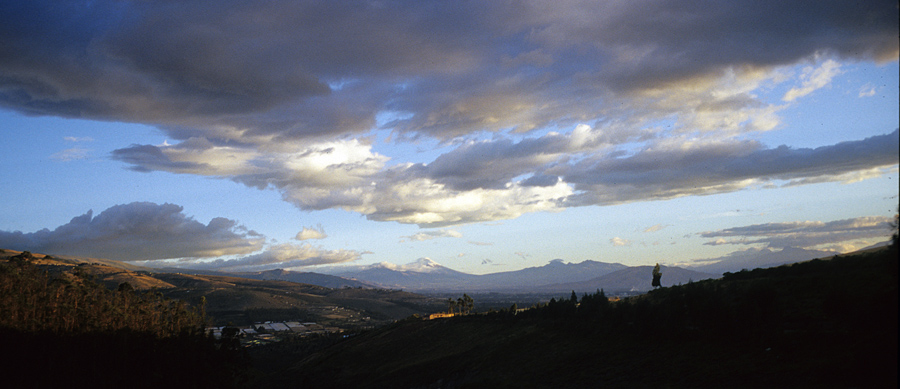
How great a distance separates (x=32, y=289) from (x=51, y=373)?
2877cm

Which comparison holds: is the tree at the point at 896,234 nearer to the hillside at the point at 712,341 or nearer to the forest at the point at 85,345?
the hillside at the point at 712,341

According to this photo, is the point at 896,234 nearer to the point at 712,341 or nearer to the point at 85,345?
the point at 712,341

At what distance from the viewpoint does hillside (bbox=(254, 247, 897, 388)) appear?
31.0 m

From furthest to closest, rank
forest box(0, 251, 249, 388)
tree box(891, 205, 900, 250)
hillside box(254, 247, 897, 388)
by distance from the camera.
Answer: forest box(0, 251, 249, 388) < hillside box(254, 247, 897, 388) < tree box(891, 205, 900, 250)

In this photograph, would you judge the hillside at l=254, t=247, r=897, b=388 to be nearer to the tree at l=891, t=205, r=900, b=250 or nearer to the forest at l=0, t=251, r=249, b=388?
the tree at l=891, t=205, r=900, b=250

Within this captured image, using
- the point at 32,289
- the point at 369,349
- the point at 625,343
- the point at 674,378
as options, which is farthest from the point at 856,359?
the point at 32,289

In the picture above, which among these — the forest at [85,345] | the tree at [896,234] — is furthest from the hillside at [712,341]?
the forest at [85,345]

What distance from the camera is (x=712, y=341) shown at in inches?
1770

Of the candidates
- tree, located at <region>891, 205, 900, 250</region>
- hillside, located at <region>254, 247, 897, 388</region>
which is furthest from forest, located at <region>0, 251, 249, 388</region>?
tree, located at <region>891, 205, 900, 250</region>

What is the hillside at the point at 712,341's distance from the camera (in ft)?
102

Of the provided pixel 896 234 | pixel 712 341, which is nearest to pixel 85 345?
pixel 712 341

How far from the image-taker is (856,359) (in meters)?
28.9

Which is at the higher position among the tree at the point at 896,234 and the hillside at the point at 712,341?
the tree at the point at 896,234

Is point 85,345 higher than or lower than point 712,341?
lower
